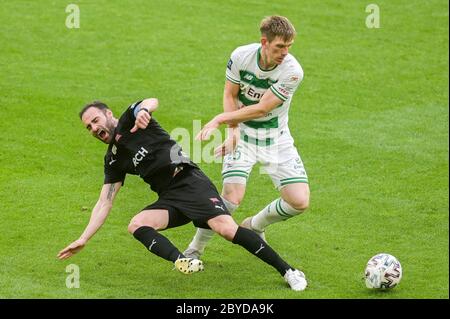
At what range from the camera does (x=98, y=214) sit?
9344 mm

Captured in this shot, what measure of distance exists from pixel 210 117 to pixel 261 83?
488cm

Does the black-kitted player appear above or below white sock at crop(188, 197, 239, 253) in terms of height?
above

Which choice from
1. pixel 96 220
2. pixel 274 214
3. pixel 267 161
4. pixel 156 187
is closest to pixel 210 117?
pixel 267 161

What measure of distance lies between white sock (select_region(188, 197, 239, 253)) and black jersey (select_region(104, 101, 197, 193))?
2.18 feet

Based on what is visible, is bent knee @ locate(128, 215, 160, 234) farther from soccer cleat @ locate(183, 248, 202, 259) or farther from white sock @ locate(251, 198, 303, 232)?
white sock @ locate(251, 198, 303, 232)

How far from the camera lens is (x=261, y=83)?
9.95 metres

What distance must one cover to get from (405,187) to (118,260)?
431cm

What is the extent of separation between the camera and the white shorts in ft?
32.8

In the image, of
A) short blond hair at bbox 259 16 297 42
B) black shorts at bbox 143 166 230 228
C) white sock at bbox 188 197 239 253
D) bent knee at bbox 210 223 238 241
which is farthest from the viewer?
white sock at bbox 188 197 239 253

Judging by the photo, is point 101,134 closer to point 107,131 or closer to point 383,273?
point 107,131

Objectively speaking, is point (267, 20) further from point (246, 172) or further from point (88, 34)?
point (88, 34)

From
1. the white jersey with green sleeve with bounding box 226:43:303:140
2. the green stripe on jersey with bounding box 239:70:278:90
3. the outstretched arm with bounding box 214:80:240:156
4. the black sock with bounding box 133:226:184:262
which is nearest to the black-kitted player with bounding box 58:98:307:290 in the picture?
the black sock with bounding box 133:226:184:262

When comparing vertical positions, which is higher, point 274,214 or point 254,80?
point 254,80

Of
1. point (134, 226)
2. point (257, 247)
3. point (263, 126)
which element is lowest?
point (257, 247)
